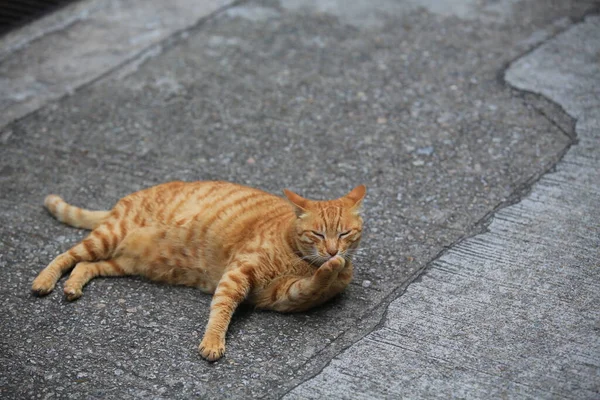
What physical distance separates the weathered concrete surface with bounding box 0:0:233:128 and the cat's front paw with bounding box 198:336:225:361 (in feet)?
9.77

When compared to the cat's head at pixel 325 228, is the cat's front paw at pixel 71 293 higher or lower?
lower

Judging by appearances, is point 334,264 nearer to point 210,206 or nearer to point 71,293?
point 210,206

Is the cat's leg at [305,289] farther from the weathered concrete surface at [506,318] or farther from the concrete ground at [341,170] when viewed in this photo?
the weathered concrete surface at [506,318]

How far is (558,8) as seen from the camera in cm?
705

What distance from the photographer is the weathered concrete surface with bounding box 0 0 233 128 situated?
19.9ft

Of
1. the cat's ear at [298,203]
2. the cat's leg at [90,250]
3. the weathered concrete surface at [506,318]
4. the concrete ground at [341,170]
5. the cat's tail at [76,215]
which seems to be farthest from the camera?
the cat's tail at [76,215]

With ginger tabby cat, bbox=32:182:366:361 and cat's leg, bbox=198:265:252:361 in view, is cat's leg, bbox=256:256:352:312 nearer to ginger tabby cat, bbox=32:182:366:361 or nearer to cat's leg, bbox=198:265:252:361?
ginger tabby cat, bbox=32:182:366:361

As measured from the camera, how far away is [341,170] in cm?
510

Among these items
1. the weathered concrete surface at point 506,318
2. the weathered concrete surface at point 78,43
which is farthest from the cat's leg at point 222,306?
the weathered concrete surface at point 78,43

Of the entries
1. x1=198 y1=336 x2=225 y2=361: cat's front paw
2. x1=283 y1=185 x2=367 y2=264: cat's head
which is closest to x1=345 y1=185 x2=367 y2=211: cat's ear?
x1=283 y1=185 x2=367 y2=264: cat's head

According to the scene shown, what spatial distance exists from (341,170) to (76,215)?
173 cm

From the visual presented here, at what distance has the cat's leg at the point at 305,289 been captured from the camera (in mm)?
3604

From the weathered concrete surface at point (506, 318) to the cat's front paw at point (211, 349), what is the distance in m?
0.42

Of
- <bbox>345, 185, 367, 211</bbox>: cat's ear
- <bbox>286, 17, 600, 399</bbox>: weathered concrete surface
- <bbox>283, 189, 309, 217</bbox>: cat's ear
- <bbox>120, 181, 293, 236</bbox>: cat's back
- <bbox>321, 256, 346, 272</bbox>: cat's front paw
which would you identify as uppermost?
<bbox>283, 189, 309, 217</bbox>: cat's ear
